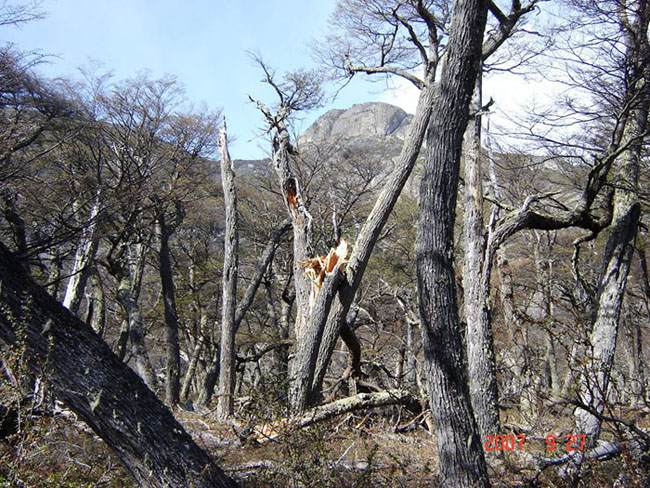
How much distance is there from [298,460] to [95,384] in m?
1.47

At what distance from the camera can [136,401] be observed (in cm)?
281

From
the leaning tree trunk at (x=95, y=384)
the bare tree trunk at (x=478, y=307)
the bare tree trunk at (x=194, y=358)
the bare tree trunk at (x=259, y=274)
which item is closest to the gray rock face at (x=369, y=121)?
the bare tree trunk at (x=194, y=358)

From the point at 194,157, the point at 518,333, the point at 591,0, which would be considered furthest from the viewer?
the point at 194,157

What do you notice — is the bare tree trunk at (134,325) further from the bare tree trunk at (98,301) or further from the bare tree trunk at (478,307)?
the bare tree trunk at (478,307)

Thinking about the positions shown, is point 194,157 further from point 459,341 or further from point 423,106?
point 459,341

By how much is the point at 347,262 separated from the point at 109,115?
6.40 metres

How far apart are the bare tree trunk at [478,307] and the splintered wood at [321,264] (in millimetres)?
1656

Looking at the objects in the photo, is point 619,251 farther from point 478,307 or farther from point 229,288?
point 229,288

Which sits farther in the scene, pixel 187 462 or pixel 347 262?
pixel 347 262

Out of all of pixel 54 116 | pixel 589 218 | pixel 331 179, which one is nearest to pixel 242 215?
pixel 331 179

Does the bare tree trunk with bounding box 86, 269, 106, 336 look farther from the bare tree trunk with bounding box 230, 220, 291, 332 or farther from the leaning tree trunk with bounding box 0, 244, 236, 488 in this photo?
the leaning tree trunk with bounding box 0, 244, 236, 488

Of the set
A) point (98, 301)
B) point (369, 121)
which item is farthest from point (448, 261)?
point (369, 121)
